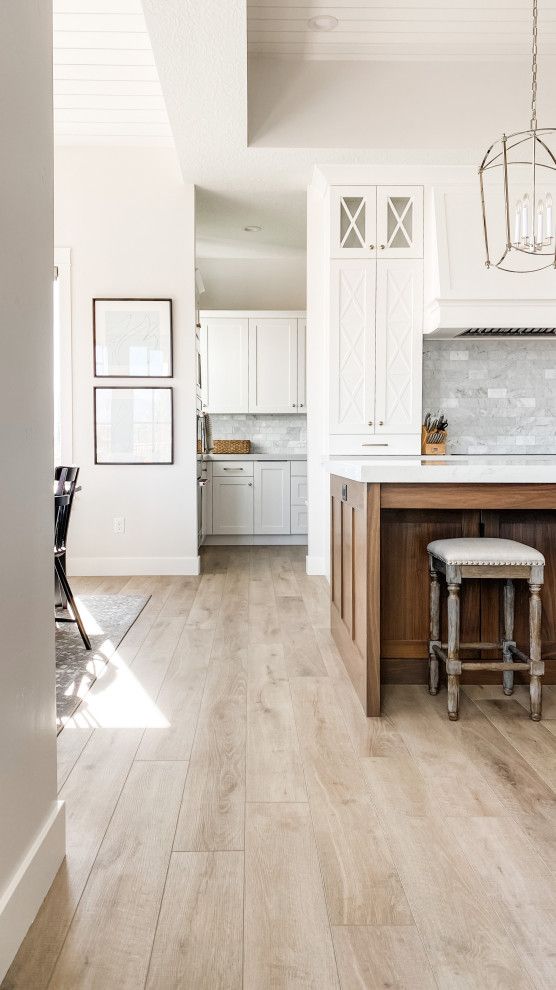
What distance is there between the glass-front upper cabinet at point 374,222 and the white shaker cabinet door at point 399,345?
0.11 meters

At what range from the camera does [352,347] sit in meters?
4.75

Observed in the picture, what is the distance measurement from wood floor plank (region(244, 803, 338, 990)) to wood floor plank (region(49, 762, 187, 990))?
0.19 metres

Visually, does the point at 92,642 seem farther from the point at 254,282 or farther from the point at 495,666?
the point at 254,282

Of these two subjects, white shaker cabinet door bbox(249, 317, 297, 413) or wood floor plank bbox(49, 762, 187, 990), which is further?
white shaker cabinet door bbox(249, 317, 297, 413)

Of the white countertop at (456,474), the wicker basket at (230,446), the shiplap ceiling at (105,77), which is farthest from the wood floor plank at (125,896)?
the wicker basket at (230,446)

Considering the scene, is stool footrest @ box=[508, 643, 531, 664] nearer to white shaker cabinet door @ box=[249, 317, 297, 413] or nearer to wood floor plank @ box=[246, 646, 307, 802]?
wood floor plank @ box=[246, 646, 307, 802]

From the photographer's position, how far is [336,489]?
123 inches

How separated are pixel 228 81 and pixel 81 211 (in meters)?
1.86

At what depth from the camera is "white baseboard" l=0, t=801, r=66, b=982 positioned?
1204 mm

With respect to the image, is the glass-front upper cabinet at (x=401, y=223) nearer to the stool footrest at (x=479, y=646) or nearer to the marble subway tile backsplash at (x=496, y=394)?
the marble subway tile backsplash at (x=496, y=394)

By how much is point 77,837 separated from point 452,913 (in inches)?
33.6

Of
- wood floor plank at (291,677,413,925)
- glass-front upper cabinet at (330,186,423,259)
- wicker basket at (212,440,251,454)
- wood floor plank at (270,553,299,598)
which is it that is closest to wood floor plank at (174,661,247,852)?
wood floor plank at (291,677,413,925)

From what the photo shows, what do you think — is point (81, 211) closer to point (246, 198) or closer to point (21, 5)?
point (246, 198)

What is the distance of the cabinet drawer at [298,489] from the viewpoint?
6727 mm
